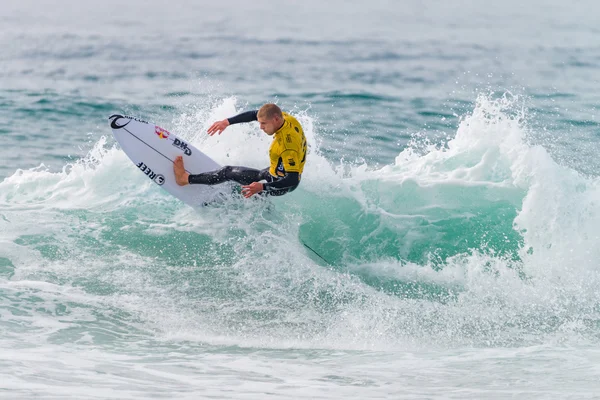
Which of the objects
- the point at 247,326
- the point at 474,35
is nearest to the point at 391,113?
the point at 247,326

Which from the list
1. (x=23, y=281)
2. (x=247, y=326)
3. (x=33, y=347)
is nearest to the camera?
(x=33, y=347)

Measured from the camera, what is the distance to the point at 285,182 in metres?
8.69

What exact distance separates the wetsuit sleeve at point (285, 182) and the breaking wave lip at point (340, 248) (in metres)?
0.87

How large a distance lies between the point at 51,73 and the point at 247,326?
17053mm

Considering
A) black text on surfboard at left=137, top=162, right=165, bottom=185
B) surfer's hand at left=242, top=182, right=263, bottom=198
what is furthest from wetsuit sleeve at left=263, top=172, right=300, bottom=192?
black text on surfboard at left=137, top=162, right=165, bottom=185

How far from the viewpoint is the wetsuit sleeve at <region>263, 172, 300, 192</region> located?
8.68 metres

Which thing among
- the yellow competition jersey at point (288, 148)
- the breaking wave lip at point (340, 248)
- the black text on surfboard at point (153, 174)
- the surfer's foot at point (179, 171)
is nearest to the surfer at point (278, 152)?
the yellow competition jersey at point (288, 148)

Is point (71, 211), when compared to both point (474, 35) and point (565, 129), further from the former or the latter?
point (474, 35)

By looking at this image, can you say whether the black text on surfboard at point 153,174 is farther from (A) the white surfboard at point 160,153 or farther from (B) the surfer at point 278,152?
(B) the surfer at point 278,152

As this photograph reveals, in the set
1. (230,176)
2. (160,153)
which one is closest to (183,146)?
(160,153)

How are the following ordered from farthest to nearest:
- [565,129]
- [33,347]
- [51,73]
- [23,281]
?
[51,73], [565,129], [23,281], [33,347]

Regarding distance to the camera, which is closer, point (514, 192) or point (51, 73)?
point (514, 192)

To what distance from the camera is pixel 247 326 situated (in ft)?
26.4

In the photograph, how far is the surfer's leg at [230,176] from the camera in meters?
9.23
